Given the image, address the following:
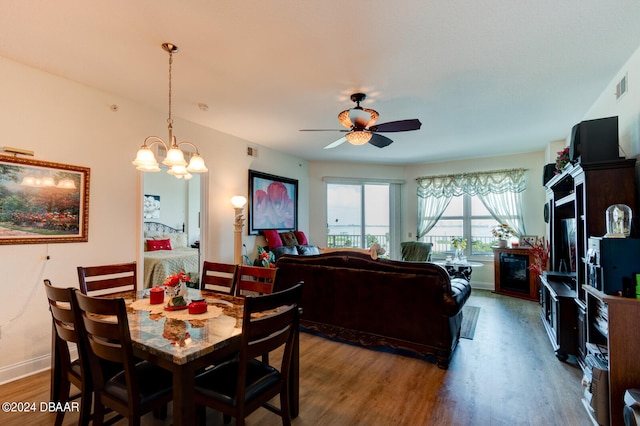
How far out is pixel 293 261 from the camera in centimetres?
365

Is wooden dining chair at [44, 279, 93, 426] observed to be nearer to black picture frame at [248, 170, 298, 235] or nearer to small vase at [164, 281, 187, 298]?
small vase at [164, 281, 187, 298]

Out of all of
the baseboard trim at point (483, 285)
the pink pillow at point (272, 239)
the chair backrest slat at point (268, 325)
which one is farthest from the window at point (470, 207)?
the chair backrest slat at point (268, 325)

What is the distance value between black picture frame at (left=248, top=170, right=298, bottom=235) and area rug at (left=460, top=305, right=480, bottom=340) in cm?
355

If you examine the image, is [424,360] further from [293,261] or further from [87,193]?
[87,193]

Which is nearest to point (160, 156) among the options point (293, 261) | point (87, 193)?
point (87, 193)

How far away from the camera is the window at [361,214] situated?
23.7ft

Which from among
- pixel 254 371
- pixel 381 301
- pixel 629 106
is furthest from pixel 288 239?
pixel 629 106

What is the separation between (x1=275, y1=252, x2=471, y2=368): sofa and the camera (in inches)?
112

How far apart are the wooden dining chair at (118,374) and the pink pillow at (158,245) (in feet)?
15.5

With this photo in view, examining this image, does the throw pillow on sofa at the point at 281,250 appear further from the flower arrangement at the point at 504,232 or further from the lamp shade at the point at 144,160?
the flower arrangement at the point at 504,232

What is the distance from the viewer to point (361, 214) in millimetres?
7316

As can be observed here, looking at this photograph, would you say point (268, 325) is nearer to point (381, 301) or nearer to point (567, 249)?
point (381, 301)

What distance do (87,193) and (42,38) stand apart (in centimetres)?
143

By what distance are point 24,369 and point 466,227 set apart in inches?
288
